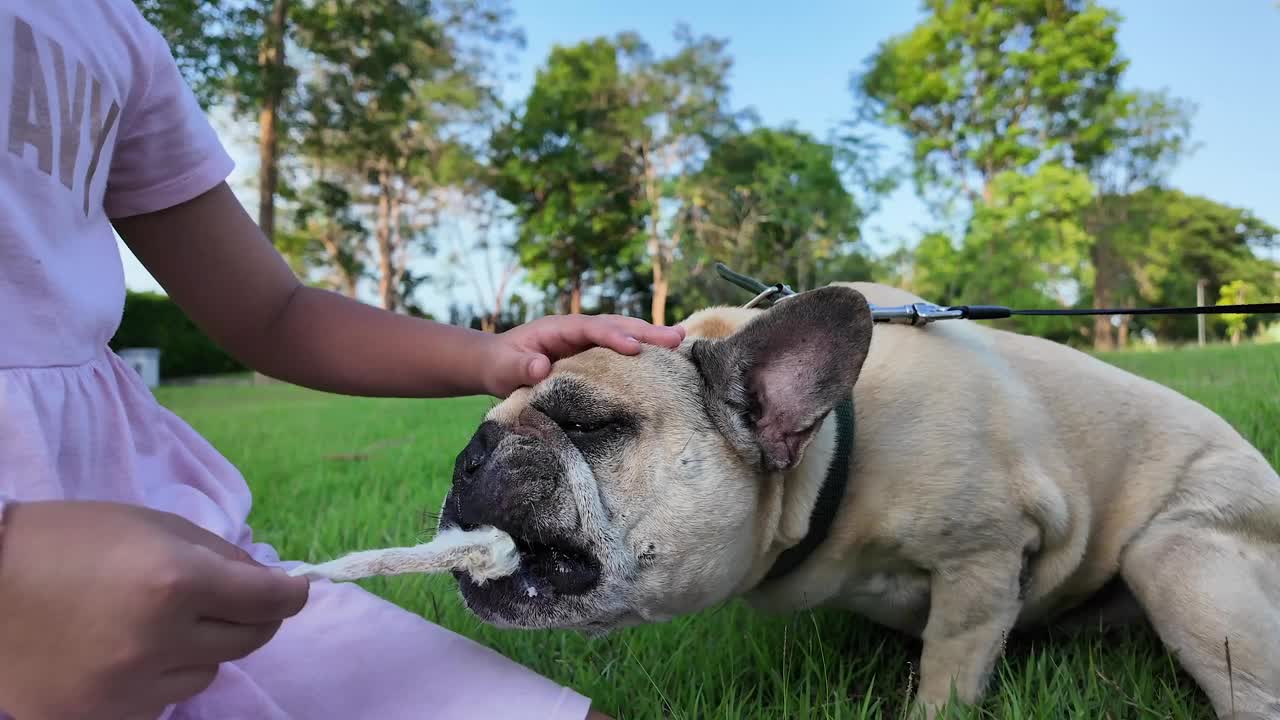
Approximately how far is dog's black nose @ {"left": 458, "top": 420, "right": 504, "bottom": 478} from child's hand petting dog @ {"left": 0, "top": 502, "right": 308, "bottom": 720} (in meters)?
0.65

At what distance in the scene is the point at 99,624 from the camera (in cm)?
59

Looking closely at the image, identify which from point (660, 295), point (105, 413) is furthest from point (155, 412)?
point (660, 295)

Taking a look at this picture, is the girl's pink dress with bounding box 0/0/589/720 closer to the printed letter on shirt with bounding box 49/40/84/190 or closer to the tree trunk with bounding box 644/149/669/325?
the printed letter on shirt with bounding box 49/40/84/190

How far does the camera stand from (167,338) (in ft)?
49.2

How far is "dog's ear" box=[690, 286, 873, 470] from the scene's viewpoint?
1255 mm

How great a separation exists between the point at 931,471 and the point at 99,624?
1217 millimetres

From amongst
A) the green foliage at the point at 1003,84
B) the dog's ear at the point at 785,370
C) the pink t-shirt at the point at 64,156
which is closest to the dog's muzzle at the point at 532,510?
the dog's ear at the point at 785,370

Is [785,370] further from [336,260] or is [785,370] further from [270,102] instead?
[336,260]

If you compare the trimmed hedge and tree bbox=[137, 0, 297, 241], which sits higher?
tree bbox=[137, 0, 297, 241]

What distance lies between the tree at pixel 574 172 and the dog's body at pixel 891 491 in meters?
22.0

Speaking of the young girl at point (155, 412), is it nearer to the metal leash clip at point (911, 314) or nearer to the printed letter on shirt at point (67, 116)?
the printed letter on shirt at point (67, 116)

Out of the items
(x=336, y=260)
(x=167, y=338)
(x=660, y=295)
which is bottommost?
(x=167, y=338)

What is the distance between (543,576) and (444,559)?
20 cm

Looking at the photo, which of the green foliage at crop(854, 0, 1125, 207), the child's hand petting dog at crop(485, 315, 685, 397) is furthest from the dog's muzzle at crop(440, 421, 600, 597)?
the green foliage at crop(854, 0, 1125, 207)
